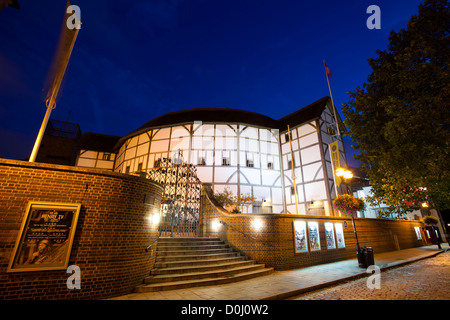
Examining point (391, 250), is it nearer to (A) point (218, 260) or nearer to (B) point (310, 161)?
(B) point (310, 161)

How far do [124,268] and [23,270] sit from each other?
189 cm

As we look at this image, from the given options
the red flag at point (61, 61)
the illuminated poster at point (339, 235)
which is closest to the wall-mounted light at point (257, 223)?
the illuminated poster at point (339, 235)

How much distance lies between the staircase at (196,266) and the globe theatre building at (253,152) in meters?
10.8

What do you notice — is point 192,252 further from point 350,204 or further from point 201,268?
point 350,204

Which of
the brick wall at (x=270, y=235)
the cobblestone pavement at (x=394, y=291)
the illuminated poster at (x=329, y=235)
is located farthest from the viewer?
the illuminated poster at (x=329, y=235)

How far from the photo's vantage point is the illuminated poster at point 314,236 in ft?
30.6

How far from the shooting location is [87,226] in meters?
4.64

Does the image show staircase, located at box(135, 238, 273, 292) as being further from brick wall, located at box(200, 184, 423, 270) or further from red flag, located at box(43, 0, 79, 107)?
red flag, located at box(43, 0, 79, 107)

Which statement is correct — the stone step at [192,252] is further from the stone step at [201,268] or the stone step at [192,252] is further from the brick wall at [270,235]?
the stone step at [201,268]

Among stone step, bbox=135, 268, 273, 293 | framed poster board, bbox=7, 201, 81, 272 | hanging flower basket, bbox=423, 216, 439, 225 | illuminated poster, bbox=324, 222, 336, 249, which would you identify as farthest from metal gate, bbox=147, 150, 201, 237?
hanging flower basket, bbox=423, 216, 439, 225

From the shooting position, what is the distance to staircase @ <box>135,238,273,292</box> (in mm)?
5703

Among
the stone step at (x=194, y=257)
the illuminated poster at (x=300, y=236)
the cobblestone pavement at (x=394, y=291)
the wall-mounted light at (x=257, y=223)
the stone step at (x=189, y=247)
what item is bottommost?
the cobblestone pavement at (x=394, y=291)

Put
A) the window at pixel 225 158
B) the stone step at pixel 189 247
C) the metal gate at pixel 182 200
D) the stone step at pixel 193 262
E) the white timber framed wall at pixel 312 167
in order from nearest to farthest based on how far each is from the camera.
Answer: the stone step at pixel 193 262 < the stone step at pixel 189 247 < the metal gate at pixel 182 200 < the white timber framed wall at pixel 312 167 < the window at pixel 225 158

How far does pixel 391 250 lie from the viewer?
14859 millimetres
